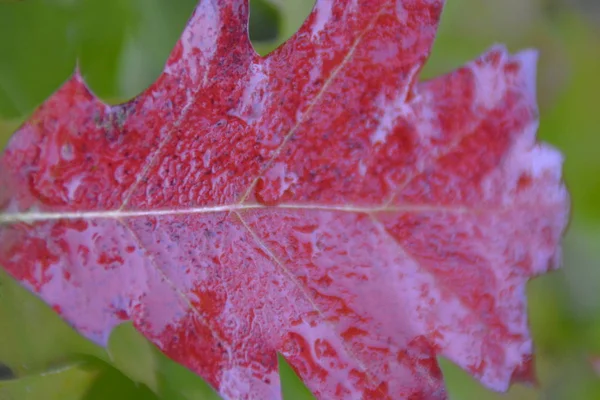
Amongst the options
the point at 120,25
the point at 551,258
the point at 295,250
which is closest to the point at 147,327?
the point at 295,250

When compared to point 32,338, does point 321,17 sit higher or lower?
higher

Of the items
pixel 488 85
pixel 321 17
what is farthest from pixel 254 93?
pixel 488 85

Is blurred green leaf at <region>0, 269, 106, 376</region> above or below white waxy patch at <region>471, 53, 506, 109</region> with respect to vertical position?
below

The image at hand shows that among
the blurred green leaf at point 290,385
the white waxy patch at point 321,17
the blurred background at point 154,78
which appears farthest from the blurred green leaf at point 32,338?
the white waxy patch at point 321,17

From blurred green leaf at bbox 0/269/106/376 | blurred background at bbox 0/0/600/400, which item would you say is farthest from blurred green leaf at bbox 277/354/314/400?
blurred green leaf at bbox 0/269/106/376

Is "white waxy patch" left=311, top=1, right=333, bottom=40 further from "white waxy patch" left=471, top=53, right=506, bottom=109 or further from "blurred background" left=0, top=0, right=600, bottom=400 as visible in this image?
"white waxy patch" left=471, top=53, right=506, bottom=109

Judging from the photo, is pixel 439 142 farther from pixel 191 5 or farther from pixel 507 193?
pixel 191 5

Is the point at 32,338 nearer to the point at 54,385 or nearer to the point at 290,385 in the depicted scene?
the point at 54,385

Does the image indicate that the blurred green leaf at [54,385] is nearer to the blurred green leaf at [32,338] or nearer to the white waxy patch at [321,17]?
the blurred green leaf at [32,338]
